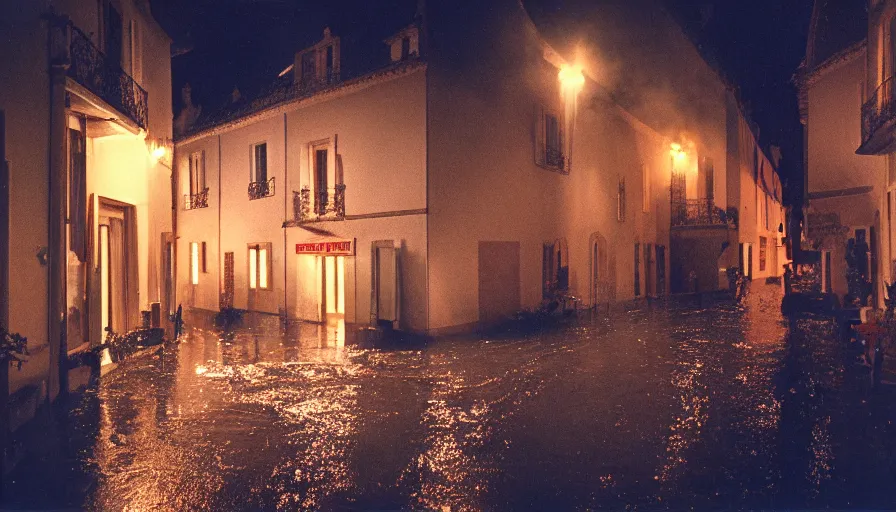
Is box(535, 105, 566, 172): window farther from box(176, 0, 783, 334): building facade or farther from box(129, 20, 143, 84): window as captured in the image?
box(129, 20, 143, 84): window

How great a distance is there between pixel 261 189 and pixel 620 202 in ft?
43.0

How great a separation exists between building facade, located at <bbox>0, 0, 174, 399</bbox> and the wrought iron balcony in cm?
1359

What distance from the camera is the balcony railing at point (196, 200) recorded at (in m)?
21.2

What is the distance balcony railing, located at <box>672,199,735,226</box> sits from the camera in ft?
89.4

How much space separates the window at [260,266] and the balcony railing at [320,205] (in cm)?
200

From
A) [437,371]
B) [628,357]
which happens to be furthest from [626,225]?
[437,371]

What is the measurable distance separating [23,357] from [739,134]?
32.2 metres

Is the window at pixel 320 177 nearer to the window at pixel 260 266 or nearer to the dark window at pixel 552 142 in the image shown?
the window at pixel 260 266

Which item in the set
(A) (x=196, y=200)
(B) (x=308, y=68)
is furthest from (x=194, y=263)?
(B) (x=308, y=68)

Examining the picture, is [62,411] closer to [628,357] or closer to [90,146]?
[90,146]

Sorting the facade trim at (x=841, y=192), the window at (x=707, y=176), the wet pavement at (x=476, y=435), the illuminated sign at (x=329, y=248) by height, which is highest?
the window at (x=707, y=176)

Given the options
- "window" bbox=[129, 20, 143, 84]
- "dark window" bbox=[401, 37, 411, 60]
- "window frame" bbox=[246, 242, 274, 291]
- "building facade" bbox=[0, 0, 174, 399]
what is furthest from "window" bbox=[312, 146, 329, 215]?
"window" bbox=[129, 20, 143, 84]

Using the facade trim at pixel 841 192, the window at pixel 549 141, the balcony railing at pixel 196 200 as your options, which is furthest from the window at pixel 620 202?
the balcony railing at pixel 196 200

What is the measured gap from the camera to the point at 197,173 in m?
21.6
